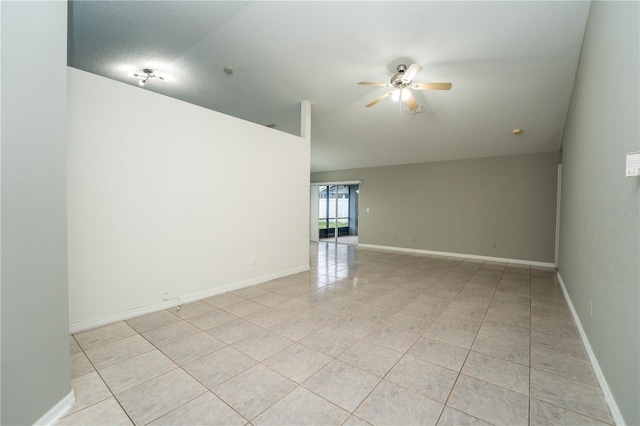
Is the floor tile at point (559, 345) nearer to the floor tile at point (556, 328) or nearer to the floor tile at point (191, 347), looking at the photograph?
the floor tile at point (556, 328)

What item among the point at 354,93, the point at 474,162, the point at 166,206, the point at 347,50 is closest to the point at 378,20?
the point at 347,50

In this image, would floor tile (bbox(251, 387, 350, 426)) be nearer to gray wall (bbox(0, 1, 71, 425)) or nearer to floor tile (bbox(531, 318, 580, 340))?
gray wall (bbox(0, 1, 71, 425))

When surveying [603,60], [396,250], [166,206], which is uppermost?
[603,60]

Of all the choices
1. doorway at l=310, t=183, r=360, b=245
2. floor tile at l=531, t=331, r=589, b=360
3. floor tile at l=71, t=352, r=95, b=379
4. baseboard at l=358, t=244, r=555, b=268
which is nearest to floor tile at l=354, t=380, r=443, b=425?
floor tile at l=531, t=331, r=589, b=360

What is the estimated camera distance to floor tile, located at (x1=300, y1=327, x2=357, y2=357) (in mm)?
2166

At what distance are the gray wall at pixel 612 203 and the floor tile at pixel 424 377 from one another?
2.79 ft

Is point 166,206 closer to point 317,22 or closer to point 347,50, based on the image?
point 317,22

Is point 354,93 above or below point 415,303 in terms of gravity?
above

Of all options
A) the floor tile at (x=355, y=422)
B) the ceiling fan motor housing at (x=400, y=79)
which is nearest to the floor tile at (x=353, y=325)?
the floor tile at (x=355, y=422)

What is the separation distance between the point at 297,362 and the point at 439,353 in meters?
1.20

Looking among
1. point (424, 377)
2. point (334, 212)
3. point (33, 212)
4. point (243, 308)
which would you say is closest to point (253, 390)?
point (424, 377)

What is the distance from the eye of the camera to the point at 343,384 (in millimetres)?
1740

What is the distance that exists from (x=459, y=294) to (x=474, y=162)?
404 cm

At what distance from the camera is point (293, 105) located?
16.1 ft
